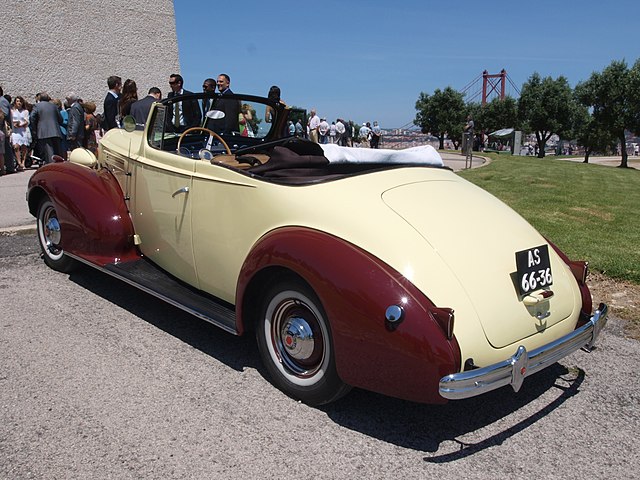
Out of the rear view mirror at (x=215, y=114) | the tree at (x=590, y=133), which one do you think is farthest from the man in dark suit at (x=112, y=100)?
the tree at (x=590, y=133)

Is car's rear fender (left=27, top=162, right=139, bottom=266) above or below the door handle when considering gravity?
below

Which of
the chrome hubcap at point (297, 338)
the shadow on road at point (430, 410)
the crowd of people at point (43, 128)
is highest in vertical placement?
the crowd of people at point (43, 128)

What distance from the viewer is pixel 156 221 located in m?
4.19

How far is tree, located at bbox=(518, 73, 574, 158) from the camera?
154 feet

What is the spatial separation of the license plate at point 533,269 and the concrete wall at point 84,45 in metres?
18.3

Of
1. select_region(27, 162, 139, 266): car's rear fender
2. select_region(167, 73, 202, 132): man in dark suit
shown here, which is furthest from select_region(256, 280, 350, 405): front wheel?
select_region(167, 73, 202, 132): man in dark suit

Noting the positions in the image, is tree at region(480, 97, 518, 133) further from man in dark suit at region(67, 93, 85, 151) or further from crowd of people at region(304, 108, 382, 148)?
man in dark suit at region(67, 93, 85, 151)

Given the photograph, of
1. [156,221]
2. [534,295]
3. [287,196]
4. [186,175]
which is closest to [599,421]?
[534,295]

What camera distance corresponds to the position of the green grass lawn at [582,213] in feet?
18.9

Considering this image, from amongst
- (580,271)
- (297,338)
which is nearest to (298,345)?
(297,338)

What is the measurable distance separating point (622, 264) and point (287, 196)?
390 centimetres

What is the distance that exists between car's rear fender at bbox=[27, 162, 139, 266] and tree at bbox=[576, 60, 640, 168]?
32.5m

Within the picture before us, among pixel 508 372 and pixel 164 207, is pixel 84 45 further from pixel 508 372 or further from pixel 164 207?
pixel 508 372

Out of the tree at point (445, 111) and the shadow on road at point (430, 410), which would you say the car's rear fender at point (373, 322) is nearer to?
the shadow on road at point (430, 410)
